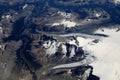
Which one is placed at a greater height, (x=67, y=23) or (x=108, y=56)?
(x=108, y=56)

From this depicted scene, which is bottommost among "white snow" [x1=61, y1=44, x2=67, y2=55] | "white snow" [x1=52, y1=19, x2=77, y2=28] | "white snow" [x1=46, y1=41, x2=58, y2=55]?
"white snow" [x1=52, y1=19, x2=77, y2=28]

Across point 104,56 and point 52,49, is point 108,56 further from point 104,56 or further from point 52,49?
point 52,49

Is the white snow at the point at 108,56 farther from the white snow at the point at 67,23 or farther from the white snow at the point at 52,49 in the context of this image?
the white snow at the point at 67,23

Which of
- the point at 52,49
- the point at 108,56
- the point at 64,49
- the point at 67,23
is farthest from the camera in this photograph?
the point at 67,23

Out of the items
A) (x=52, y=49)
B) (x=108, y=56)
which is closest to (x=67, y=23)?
(x=52, y=49)

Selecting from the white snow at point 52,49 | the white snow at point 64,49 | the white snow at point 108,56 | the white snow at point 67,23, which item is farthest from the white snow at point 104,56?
the white snow at point 67,23

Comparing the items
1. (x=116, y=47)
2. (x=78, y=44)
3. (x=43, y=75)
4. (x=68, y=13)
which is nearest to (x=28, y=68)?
(x=43, y=75)

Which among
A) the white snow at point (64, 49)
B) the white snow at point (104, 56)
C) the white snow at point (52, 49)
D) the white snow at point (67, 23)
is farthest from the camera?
the white snow at point (67, 23)

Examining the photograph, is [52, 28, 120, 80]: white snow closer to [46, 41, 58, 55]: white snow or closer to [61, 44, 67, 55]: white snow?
[61, 44, 67, 55]: white snow

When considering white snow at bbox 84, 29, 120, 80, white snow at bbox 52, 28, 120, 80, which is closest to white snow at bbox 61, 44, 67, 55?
white snow at bbox 52, 28, 120, 80

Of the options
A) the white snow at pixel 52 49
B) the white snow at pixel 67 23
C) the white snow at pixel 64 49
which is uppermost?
the white snow at pixel 64 49
